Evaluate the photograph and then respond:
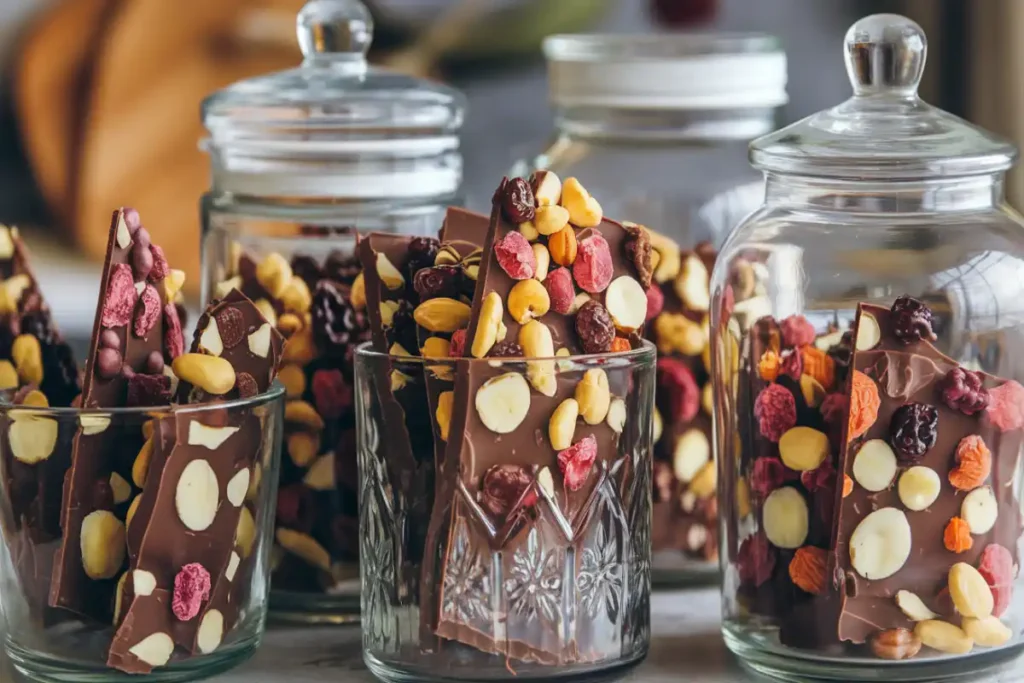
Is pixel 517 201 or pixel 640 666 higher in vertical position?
pixel 517 201

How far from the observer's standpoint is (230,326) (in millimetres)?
665

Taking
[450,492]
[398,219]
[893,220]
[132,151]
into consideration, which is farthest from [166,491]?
[132,151]

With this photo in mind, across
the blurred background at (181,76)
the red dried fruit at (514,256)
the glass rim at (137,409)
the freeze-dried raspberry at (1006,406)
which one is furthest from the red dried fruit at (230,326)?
the blurred background at (181,76)

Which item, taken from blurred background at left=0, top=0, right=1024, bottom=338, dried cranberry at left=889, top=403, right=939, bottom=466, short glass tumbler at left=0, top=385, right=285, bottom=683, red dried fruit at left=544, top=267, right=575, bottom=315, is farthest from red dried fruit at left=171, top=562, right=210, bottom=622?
blurred background at left=0, top=0, right=1024, bottom=338

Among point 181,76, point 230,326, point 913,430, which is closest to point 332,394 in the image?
point 230,326

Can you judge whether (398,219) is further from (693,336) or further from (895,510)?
(895,510)

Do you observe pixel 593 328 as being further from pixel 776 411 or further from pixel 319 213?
pixel 319 213

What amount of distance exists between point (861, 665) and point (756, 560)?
73 mm

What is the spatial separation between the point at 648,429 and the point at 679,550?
6.9 inches

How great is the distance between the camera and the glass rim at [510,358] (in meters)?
0.60

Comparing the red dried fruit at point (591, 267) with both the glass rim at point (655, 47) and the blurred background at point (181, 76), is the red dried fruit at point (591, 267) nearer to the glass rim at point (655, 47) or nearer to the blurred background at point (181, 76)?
the glass rim at point (655, 47)

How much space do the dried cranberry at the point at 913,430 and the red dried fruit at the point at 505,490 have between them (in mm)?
166

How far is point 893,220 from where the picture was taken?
667mm

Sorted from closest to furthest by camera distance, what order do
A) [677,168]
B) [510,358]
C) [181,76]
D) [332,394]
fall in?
1. [510,358]
2. [332,394]
3. [677,168]
4. [181,76]
